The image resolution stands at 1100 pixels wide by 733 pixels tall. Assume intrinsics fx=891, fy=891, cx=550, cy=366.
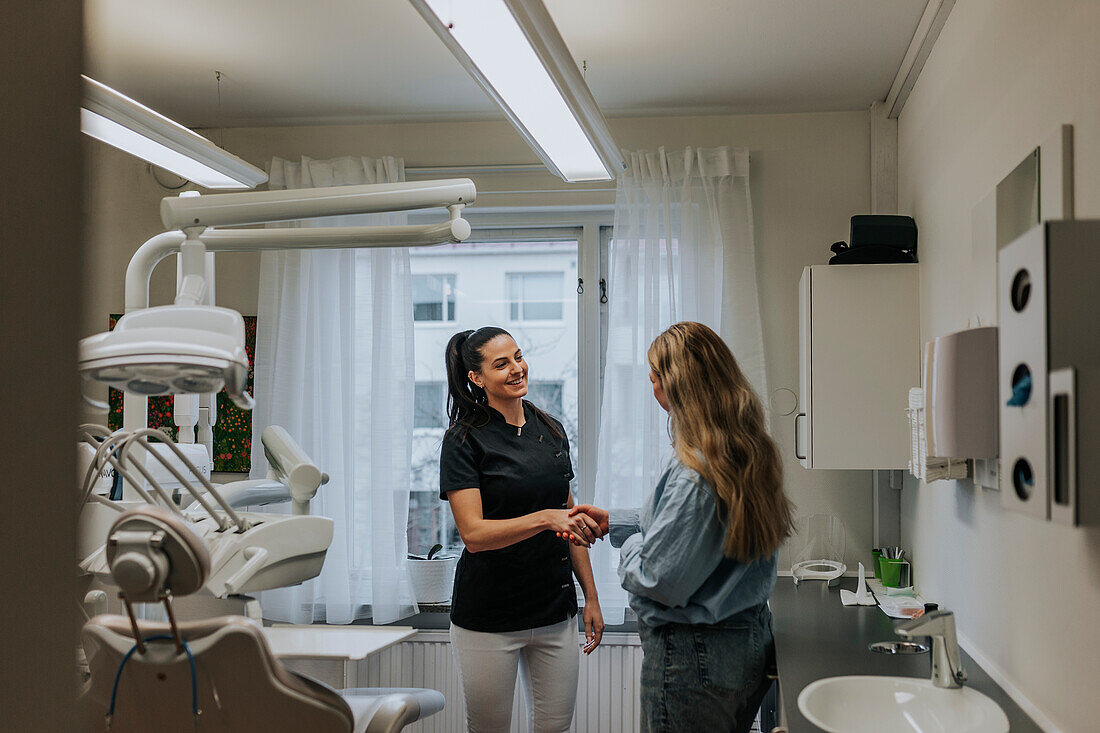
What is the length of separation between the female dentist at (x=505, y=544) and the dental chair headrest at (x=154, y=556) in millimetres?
1266

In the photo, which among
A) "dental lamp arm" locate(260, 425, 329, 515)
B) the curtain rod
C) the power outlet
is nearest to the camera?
the power outlet

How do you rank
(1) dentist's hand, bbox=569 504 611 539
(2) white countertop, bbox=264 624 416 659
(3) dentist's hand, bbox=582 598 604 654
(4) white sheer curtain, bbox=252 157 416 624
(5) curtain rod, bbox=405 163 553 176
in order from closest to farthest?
(2) white countertop, bbox=264 624 416 659
(1) dentist's hand, bbox=569 504 611 539
(3) dentist's hand, bbox=582 598 604 654
(4) white sheer curtain, bbox=252 157 416 624
(5) curtain rod, bbox=405 163 553 176

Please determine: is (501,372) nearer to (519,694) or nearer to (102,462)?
(102,462)

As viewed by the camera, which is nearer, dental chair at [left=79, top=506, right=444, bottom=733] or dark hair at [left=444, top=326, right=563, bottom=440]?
dental chair at [left=79, top=506, right=444, bottom=733]

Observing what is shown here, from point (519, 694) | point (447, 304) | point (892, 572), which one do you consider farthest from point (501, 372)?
point (519, 694)

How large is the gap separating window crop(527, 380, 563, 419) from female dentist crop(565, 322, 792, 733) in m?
1.58

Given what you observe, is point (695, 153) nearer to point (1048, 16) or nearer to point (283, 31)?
point (283, 31)

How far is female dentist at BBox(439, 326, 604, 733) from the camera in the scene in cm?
252

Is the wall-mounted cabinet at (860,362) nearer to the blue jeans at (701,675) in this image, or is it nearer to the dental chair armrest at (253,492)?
the blue jeans at (701,675)

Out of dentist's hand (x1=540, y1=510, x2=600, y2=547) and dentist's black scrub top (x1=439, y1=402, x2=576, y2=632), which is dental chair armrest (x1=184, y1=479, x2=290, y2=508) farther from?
dentist's hand (x1=540, y1=510, x2=600, y2=547)

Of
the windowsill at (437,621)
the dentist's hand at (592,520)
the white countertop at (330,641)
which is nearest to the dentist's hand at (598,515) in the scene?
the dentist's hand at (592,520)

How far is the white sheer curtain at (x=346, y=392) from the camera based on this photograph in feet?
11.7

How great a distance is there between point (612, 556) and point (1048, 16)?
2.43 m

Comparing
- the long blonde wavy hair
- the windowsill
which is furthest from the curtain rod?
the windowsill
